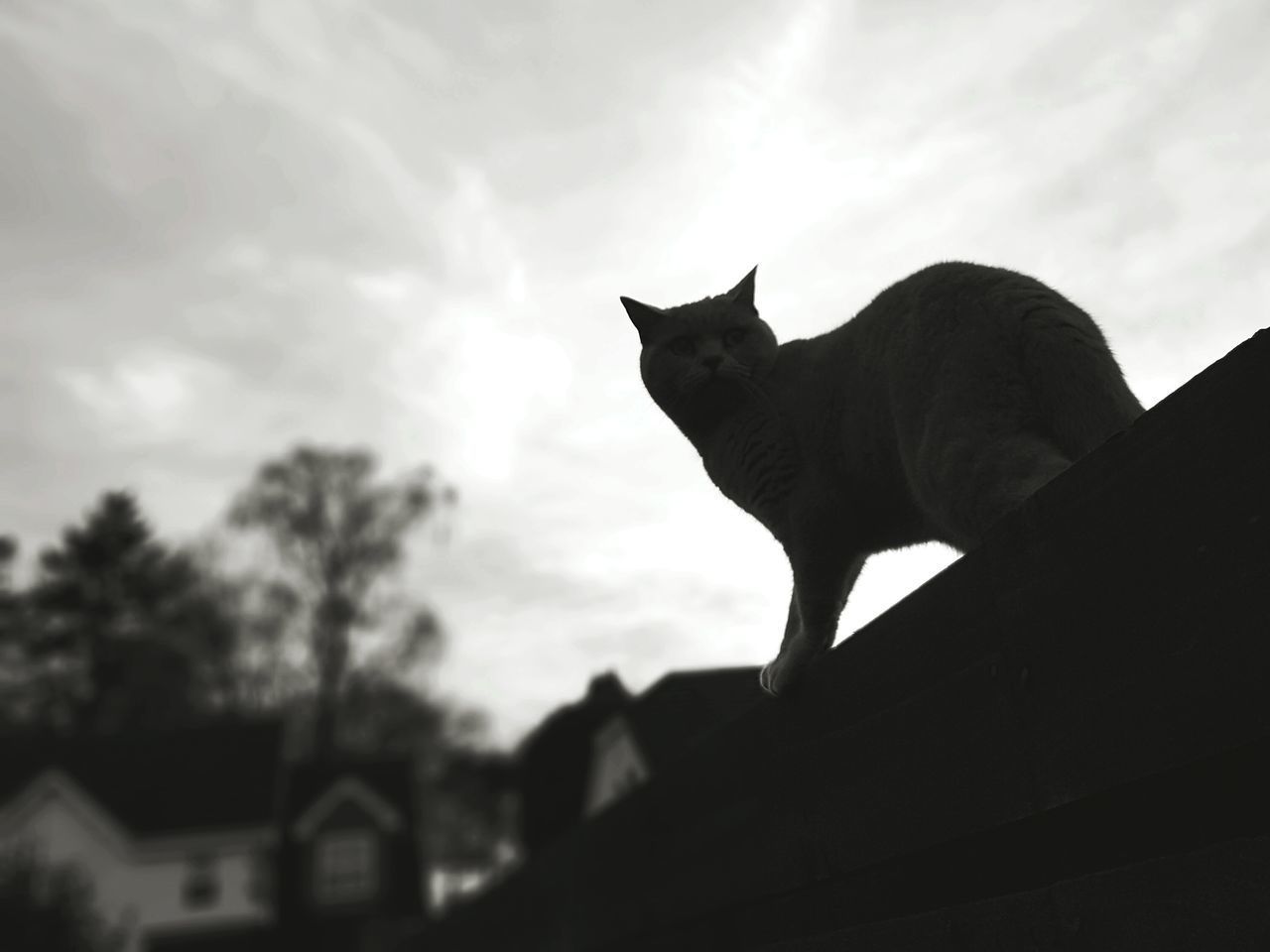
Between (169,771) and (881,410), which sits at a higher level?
(169,771)

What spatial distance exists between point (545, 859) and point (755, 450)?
1.65 m

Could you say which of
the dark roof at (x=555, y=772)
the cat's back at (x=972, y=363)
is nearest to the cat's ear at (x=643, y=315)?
the cat's back at (x=972, y=363)

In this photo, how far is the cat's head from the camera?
6.04ft

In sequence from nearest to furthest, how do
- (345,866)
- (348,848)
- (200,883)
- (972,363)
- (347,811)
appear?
(972,363), (200,883), (345,866), (348,848), (347,811)

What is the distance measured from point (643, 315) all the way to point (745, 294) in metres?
0.22

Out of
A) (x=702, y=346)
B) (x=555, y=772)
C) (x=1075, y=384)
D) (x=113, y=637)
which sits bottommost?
(x=1075, y=384)

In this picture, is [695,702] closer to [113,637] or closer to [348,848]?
[348,848]

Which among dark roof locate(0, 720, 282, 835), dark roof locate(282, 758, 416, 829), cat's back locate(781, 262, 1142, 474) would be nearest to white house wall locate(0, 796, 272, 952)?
dark roof locate(0, 720, 282, 835)

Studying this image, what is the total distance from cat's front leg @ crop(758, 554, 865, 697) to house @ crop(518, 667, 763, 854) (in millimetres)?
154

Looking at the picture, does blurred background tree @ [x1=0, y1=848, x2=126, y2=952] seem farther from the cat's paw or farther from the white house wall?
the cat's paw

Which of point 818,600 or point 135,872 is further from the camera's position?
point 135,872

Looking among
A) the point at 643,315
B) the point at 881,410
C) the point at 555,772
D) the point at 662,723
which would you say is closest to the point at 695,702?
the point at 643,315

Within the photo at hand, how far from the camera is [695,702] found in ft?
11.0

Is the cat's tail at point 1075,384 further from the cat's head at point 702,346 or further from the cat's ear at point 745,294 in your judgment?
the cat's ear at point 745,294
